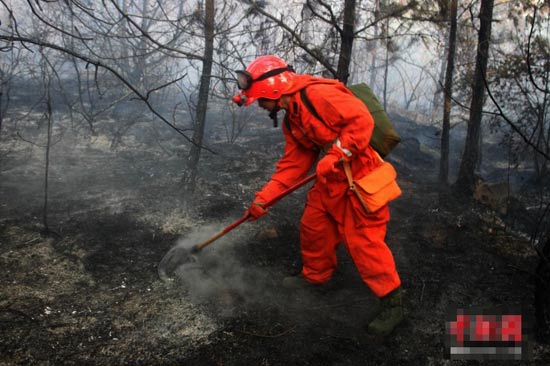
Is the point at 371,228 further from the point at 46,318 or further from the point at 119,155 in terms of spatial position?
the point at 119,155

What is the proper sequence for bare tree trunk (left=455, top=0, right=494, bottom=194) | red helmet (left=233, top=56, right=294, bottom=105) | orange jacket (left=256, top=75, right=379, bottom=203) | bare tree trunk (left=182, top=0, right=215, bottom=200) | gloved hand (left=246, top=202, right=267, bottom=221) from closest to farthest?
1. orange jacket (left=256, top=75, right=379, bottom=203)
2. red helmet (left=233, top=56, right=294, bottom=105)
3. gloved hand (left=246, top=202, right=267, bottom=221)
4. bare tree trunk (left=182, top=0, right=215, bottom=200)
5. bare tree trunk (left=455, top=0, right=494, bottom=194)

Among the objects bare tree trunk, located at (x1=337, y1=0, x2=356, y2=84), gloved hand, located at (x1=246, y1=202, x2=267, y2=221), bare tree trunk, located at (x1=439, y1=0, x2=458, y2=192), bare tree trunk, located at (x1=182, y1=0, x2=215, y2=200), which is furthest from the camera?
bare tree trunk, located at (x1=439, y1=0, x2=458, y2=192)

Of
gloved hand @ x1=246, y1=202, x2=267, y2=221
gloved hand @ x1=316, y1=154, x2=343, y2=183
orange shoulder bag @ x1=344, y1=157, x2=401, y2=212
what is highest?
gloved hand @ x1=316, y1=154, x2=343, y2=183

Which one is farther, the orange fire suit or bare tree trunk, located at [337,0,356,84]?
bare tree trunk, located at [337,0,356,84]

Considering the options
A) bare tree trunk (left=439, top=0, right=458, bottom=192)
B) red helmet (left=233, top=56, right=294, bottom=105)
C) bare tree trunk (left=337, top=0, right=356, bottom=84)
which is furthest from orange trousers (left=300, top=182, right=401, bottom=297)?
bare tree trunk (left=439, top=0, right=458, bottom=192)

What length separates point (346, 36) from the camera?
464cm

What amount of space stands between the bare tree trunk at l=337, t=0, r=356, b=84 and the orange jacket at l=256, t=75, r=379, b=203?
175 centimetres

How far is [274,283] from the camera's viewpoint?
361 cm

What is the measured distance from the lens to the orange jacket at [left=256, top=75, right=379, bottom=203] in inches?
108

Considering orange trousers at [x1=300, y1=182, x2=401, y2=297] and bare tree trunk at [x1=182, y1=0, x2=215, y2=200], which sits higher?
bare tree trunk at [x1=182, y1=0, x2=215, y2=200]

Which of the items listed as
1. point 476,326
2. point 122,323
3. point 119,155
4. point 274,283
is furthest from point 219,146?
point 476,326

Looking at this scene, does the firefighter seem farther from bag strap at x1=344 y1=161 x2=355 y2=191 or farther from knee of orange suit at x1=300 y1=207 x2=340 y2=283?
knee of orange suit at x1=300 y1=207 x2=340 y2=283

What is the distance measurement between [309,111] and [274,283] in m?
1.57

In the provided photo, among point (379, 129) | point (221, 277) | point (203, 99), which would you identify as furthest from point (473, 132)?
point (221, 277)
